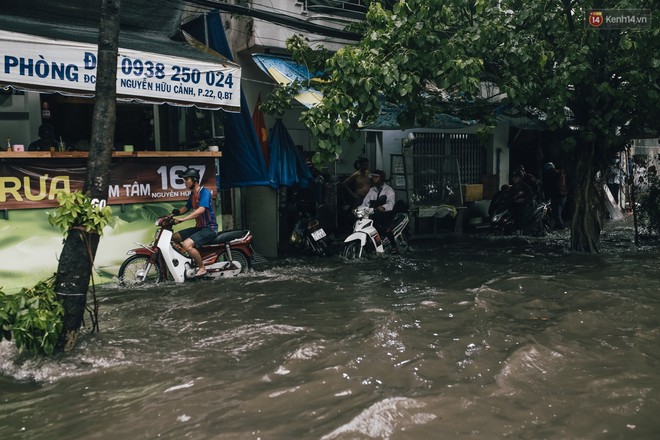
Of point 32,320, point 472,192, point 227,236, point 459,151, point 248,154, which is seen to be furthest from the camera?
point 459,151

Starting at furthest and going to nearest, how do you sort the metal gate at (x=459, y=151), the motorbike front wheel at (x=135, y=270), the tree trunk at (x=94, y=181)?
the metal gate at (x=459, y=151) → the motorbike front wheel at (x=135, y=270) → the tree trunk at (x=94, y=181)

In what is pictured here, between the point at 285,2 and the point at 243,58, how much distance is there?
51.2 inches

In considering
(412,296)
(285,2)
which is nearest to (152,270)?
(412,296)

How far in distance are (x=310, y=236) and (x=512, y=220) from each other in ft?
18.0

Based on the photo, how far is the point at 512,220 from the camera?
1288cm

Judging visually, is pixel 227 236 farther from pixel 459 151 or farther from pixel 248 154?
pixel 459 151

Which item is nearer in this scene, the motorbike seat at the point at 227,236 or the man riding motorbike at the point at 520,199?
the motorbike seat at the point at 227,236

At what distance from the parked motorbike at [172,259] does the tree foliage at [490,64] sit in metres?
2.08

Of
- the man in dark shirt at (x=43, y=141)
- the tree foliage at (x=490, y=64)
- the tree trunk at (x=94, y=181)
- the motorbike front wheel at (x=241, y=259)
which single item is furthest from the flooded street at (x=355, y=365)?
the man in dark shirt at (x=43, y=141)

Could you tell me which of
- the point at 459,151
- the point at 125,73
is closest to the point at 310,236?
the point at 125,73

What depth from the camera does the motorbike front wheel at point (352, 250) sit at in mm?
9555

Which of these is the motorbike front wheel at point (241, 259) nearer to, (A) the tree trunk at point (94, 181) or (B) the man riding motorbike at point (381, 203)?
(B) the man riding motorbike at point (381, 203)

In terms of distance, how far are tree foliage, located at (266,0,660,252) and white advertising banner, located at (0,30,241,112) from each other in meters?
1.38

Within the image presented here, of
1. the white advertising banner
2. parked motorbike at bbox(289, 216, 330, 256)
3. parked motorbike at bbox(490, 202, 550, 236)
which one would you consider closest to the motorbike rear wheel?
parked motorbike at bbox(289, 216, 330, 256)
